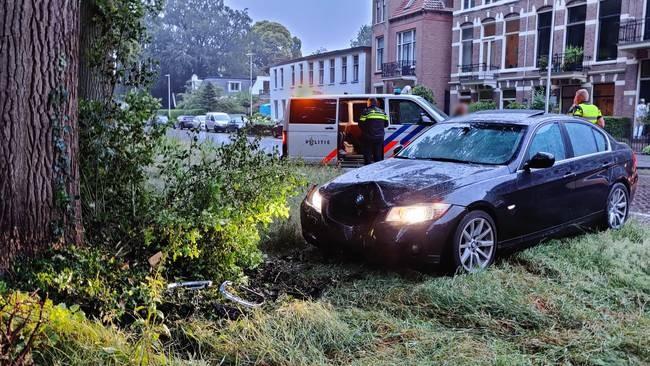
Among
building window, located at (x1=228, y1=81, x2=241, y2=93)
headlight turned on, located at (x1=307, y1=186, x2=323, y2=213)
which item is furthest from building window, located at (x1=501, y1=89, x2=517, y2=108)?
building window, located at (x1=228, y1=81, x2=241, y2=93)

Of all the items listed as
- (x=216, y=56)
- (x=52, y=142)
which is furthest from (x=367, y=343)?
(x=216, y=56)

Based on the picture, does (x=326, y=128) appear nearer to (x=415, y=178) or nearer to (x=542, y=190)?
(x=542, y=190)

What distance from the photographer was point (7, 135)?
3445mm

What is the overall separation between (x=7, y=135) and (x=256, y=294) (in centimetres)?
200

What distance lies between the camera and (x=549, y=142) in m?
5.95

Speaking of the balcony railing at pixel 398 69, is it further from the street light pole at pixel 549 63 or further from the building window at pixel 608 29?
the building window at pixel 608 29

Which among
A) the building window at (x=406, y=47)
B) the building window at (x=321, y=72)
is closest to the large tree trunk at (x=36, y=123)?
the building window at (x=406, y=47)

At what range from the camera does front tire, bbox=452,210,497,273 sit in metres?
4.79

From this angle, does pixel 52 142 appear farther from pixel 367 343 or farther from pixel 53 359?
pixel 367 343

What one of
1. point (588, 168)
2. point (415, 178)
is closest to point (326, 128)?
point (588, 168)

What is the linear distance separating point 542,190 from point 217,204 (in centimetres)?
318

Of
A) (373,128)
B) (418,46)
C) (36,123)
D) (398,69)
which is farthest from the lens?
(398,69)

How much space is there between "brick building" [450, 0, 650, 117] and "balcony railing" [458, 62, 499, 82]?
2.0 inches

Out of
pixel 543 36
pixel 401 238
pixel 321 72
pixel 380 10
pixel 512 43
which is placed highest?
pixel 380 10
